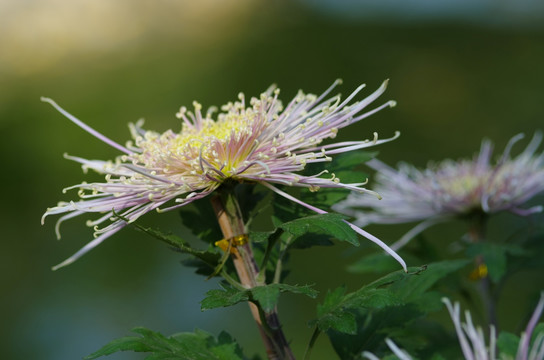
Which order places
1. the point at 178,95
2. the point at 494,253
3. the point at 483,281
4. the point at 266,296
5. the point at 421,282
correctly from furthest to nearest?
the point at 178,95, the point at 483,281, the point at 494,253, the point at 421,282, the point at 266,296

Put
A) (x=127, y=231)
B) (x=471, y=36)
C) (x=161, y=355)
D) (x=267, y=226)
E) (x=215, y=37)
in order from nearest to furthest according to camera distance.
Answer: (x=161, y=355), (x=267, y=226), (x=127, y=231), (x=471, y=36), (x=215, y=37)

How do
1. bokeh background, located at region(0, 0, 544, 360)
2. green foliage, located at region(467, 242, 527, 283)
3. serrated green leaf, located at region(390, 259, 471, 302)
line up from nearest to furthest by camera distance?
serrated green leaf, located at region(390, 259, 471, 302)
green foliage, located at region(467, 242, 527, 283)
bokeh background, located at region(0, 0, 544, 360)

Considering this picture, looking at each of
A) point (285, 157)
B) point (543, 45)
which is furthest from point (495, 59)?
point (285, 157)

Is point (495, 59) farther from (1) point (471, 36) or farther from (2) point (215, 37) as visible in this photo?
(2) point (215, 37)

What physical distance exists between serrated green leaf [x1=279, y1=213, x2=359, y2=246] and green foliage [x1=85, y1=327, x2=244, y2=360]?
15 centimetres

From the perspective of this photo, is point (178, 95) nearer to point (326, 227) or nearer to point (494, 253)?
point (494, 253)

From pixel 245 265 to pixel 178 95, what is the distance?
16.6 ft

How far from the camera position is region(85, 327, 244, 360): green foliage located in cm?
59

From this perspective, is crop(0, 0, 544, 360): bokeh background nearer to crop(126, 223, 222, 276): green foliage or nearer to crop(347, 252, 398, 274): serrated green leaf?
crop(347, 252, 398, 274): serrated green leaf

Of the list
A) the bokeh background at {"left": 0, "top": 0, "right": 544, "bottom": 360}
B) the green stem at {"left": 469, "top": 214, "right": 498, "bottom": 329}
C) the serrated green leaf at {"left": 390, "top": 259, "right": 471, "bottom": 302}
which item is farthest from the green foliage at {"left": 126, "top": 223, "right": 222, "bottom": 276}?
the bokeh background at {"left": 0, "top": 0, "right": 544, "bottom": 360}

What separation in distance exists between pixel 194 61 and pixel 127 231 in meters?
2.46

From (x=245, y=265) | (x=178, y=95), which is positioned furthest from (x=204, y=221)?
(x=178, y=95)

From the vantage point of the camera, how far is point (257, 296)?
0.57 m

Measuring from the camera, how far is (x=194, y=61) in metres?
6.40
